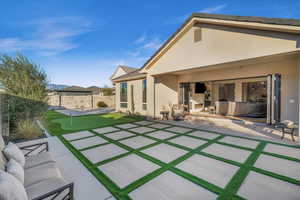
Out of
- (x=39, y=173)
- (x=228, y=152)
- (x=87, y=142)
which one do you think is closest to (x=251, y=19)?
(x=228, y=152)

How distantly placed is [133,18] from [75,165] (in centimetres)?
956

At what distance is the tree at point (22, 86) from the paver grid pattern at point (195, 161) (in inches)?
99.0

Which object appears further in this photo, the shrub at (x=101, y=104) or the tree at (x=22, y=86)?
the shrub at (x=101, y=104)

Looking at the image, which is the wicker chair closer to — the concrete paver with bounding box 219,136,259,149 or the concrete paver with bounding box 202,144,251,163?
the concrete paver with bounding box 219,136,259,149

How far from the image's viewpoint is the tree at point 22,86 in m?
5.31

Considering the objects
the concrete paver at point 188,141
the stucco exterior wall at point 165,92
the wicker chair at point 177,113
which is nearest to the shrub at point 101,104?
the stucco exterior wall at point 165,92

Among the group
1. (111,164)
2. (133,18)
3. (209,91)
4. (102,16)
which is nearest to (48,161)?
(111,164)

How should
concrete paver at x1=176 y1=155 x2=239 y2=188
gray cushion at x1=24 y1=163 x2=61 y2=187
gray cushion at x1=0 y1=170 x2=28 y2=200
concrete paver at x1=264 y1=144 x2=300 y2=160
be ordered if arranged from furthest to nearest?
concrete paver at x1=264 y1=144 x2=300 y2=160
concrete paver at x1=176 y1=155 x2=239 y2=188
gray cushion at x1=24 y1=163 x2=61 y2=187
gray cushion at x1=0 y1=170 x2=28 y2=200

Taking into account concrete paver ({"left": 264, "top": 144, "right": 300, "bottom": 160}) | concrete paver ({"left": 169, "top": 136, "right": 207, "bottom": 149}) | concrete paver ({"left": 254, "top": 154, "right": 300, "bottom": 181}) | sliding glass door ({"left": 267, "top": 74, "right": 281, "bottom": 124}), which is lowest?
concrete paver ({"left": 254, "top": 154, "right": 300, "bottom": 181})

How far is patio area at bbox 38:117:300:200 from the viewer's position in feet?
7.86

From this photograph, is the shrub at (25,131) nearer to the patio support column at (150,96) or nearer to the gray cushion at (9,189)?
the gray cushion at (9,189)

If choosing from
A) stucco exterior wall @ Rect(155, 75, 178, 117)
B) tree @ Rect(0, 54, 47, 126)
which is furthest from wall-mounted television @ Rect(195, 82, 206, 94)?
tree @ Rect(0, 54, 47, 126)

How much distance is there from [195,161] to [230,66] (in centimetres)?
Answer: 727

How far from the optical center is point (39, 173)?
7.29 ft
